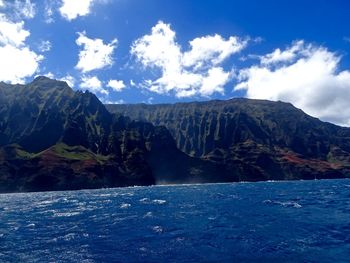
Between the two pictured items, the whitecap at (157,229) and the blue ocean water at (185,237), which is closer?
the blue ocean water at (185,237)

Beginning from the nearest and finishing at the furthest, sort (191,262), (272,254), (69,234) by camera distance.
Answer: (191,262) < (272,254) < (69,234)

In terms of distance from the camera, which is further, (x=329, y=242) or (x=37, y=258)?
(x=329, y=242)

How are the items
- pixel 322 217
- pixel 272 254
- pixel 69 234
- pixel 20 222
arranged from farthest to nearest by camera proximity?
1. pixel 20 222
2. pixel 322 217
3. pixel 69 234
4. pixel 272 254

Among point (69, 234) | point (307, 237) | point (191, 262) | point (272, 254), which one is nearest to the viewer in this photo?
point (191, 262)

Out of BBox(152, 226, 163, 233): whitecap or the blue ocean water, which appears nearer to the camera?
the blue ocean water

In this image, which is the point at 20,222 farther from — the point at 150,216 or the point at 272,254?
the point at 272,254

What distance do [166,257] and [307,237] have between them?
16027mm

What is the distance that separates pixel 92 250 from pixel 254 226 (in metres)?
21.2

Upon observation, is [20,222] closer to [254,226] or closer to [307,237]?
[254,226]

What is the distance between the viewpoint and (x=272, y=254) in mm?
36625

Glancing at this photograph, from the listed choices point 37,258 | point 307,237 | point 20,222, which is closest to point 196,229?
point 307,237

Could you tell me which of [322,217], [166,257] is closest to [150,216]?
[322,217]

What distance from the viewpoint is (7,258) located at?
1468 inches

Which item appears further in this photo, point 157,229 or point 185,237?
point 157,229
